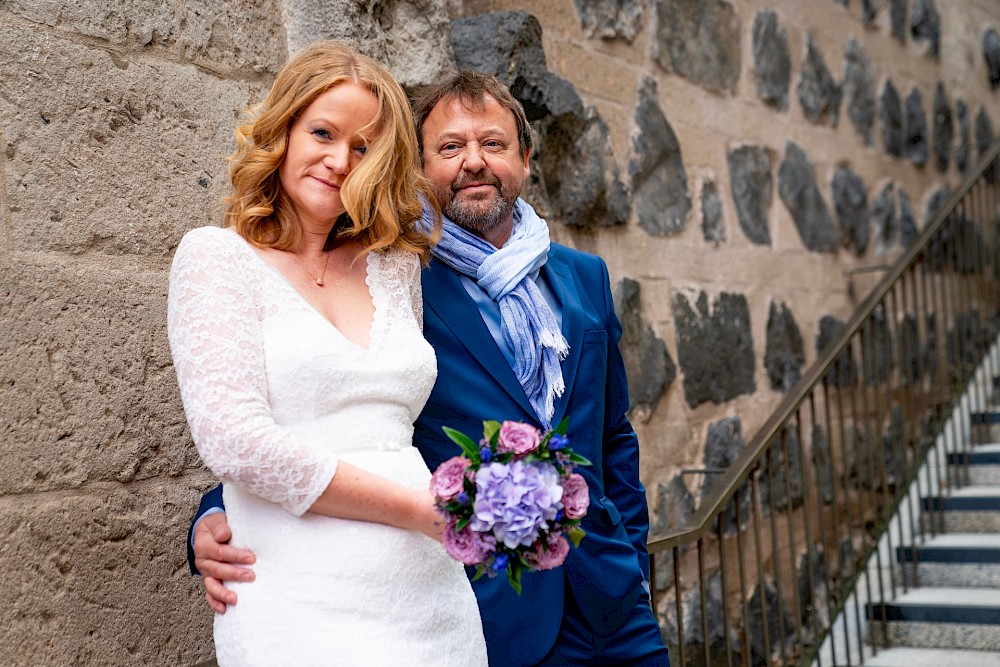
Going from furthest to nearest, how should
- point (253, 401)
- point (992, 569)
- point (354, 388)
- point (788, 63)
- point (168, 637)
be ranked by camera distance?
point (788, 63) → point (992, 569) → point (168, 637) → point (354, 388) → point (253, 401)

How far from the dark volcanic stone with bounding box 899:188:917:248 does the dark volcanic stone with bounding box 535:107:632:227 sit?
2.77 meters

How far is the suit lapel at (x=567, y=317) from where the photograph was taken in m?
2.08

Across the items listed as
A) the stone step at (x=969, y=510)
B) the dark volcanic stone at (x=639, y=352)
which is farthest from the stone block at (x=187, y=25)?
the stone step at (x=969, y=510)

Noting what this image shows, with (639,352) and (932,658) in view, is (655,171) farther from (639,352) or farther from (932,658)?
(932,658)

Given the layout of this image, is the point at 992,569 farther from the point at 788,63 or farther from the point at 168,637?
the point at 168,637

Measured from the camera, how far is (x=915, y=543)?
464cm

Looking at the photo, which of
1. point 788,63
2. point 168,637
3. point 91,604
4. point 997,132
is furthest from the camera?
point 997,132

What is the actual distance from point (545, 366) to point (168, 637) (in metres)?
0.84

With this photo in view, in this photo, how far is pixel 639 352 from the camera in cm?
382

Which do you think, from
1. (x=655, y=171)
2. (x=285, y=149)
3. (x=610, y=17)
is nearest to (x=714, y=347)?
(x=655, y=171)

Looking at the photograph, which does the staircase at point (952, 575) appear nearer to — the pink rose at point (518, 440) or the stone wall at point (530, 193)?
the stone wall at point (530, 193)

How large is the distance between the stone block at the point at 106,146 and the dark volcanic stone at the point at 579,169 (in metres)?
1.31

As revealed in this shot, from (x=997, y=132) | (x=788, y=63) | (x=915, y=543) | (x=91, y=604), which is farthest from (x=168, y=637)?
(x=997, y=132)

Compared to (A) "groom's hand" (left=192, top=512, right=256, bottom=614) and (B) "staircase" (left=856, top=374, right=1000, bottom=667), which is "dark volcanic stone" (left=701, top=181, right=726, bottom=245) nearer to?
(B) "staircase" (left=856, top=374, right=1000, bottom=667)
